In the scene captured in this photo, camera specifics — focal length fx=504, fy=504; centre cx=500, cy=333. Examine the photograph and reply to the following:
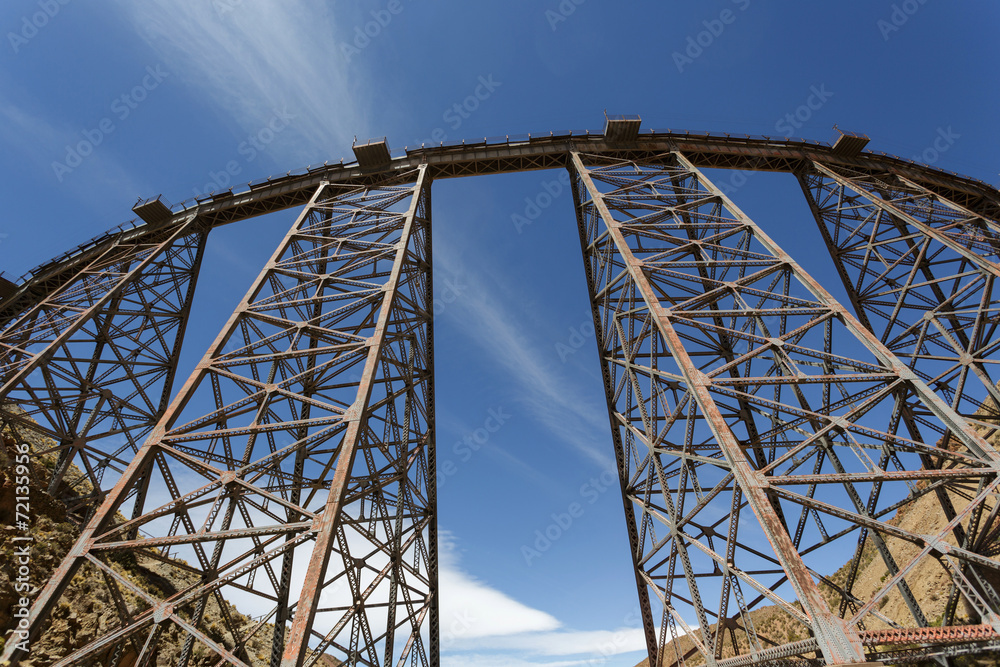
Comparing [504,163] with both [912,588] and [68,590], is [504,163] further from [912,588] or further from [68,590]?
[912,588]

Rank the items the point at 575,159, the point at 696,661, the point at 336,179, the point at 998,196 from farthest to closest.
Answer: the point at 696,661 → the point at 998,196 → the point at 336,179 → the point at 575,159

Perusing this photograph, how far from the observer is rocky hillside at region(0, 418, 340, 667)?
8.98m

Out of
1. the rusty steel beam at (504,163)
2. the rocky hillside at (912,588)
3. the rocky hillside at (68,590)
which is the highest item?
the rusty steel beam at (504,163)

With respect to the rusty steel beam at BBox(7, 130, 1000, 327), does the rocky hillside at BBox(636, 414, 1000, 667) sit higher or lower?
lower

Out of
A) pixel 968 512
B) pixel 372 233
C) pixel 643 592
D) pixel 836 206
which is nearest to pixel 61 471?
pixel 372 233

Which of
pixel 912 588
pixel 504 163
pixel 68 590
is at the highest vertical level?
pixel 504 163

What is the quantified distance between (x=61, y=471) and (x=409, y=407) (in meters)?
8.64

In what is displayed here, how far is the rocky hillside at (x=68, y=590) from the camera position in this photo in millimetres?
8977

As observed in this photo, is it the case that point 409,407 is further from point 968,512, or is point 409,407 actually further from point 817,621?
point 968,512

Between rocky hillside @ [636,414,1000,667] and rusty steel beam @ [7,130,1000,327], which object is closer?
rocky hillside @ [636,414,1000,667]

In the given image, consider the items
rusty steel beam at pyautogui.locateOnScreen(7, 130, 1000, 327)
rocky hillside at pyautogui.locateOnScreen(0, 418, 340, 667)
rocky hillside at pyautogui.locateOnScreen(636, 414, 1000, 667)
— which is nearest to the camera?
rocky hillside at pyautogui.locateOnScreen(0, 418, 340, 667)

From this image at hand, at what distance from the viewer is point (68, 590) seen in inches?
390

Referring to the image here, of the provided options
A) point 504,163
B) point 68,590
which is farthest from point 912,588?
point 68,590

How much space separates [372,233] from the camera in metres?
13.4
